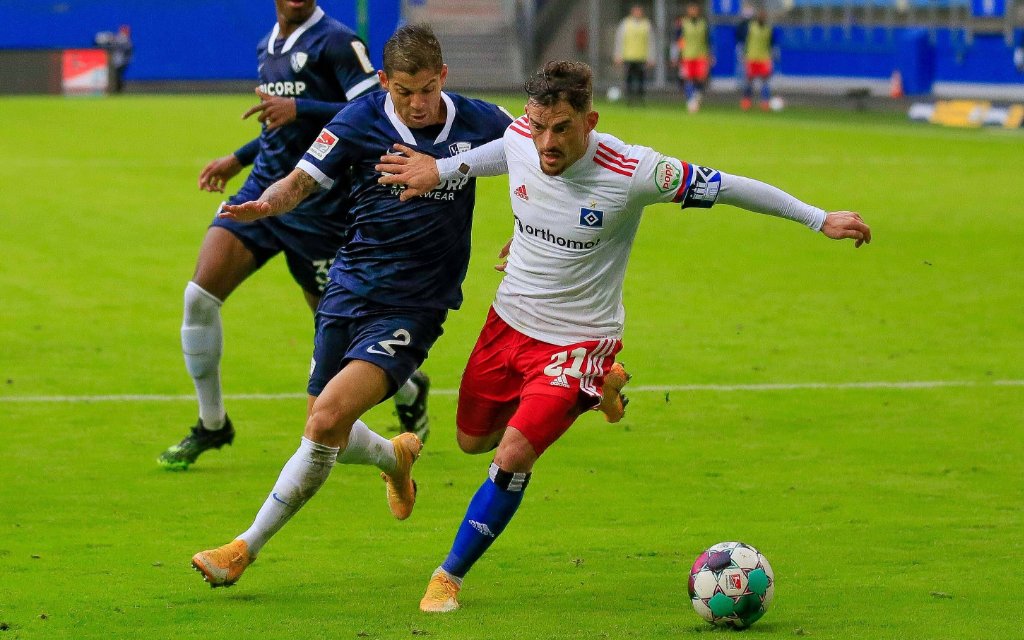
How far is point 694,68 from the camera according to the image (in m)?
38.7

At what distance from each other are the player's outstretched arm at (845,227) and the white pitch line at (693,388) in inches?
169

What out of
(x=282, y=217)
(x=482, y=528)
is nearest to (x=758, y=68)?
(x=282, y=217)

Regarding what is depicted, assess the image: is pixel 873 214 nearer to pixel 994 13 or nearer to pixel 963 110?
pixel 963 110

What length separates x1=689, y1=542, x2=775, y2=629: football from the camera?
569 centimetres

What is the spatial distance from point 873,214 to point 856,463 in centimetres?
1071

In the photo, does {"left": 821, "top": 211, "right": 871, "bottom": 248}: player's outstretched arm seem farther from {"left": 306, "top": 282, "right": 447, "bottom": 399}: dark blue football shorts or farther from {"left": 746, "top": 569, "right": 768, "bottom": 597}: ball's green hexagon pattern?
{"left": 306, "top": 282, "right": 447, "bottom": 399}: dark blue football shorts

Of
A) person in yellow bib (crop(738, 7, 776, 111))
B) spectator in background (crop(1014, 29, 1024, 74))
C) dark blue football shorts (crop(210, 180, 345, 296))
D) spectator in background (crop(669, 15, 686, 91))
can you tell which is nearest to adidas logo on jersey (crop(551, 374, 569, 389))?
dark blue football shorts (crop(210, 180, 345, 296))

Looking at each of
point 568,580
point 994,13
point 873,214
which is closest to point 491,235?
point 873,214

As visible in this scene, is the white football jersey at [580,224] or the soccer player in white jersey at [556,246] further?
the white football jersey at [580,224]

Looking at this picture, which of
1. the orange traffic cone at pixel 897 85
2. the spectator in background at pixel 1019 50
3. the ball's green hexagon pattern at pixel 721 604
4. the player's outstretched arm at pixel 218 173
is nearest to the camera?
the ball's green hexagon pattern at pixel 721 604

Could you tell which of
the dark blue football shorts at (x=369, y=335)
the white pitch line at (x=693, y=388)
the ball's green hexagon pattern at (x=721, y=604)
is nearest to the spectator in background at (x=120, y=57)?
the white pitch line at (x=693, y=388)

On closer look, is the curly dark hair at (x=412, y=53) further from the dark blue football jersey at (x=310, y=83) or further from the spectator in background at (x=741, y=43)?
the spectator in background at (x=741, y=43)

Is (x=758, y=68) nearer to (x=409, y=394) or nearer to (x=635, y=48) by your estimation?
(x=635, y=48)

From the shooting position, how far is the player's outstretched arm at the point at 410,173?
6387 millimetres
